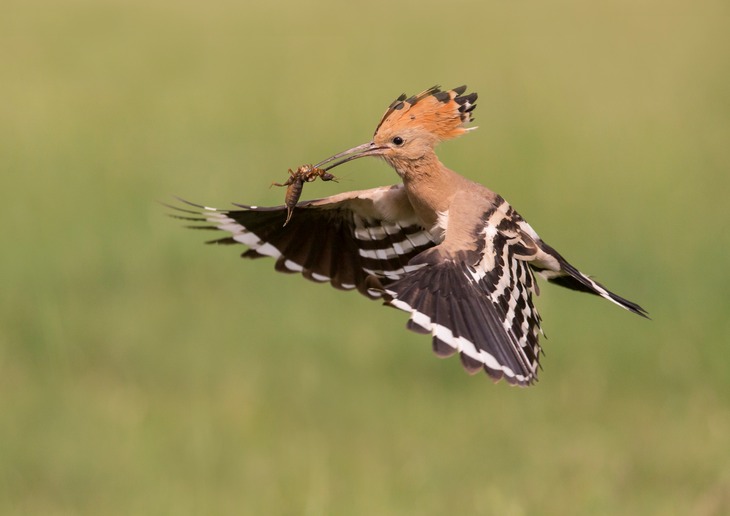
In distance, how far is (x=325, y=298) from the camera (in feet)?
21.9

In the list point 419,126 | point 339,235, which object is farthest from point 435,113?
point 339,235

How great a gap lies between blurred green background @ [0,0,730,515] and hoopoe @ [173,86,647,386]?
34.9 inches

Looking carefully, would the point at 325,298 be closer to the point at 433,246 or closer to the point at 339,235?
the point at 339,235

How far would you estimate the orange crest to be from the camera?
3.98 m

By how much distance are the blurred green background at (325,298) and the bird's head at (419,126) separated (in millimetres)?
1324

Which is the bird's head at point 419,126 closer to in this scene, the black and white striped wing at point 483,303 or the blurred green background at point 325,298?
the black and white striped wing at point 483,303

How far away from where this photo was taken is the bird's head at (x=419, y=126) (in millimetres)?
3977

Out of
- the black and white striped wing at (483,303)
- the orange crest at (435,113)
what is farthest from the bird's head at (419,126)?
the black and white striped wing at (483,303)

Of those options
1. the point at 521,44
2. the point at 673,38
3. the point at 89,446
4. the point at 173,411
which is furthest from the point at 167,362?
the point at 673,38

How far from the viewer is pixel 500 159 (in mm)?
7973

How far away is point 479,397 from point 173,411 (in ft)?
4.22

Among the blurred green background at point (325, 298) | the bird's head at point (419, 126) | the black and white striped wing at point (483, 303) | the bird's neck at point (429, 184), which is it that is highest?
the bird's head at point (419, 126)

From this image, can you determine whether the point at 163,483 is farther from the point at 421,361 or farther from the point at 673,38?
the point at 673,38

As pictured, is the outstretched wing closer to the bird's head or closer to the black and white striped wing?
the bird's head
